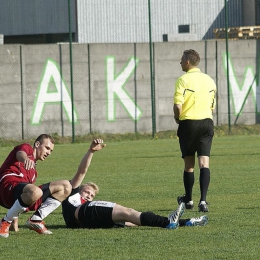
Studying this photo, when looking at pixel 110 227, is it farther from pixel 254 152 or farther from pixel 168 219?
pixel 254 152

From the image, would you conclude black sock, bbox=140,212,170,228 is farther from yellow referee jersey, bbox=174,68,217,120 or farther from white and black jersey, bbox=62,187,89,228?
yellow referee jersey, bbox=174,68,217,120

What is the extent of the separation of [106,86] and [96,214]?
1857 centimetres

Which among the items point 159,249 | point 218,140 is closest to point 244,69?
point 218,140

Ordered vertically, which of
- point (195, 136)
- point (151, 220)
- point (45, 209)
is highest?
point (195, 136)

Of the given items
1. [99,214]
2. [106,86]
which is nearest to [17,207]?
[99,214]

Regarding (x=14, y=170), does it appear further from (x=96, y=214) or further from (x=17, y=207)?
(x=96, y=214)

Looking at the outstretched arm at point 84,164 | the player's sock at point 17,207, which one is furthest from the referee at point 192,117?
the player's sock at point 17,207

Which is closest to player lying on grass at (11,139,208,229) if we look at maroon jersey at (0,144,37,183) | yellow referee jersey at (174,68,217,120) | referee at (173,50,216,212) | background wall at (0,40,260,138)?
maroon jersey at (0,144,37,183)

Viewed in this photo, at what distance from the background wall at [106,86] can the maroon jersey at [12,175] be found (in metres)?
17.1

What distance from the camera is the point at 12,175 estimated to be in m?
9.34

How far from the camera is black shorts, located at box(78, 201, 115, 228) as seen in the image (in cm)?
937

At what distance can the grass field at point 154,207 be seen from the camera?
8102 millimetres

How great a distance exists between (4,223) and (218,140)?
55.9ft

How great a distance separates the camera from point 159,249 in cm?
817
